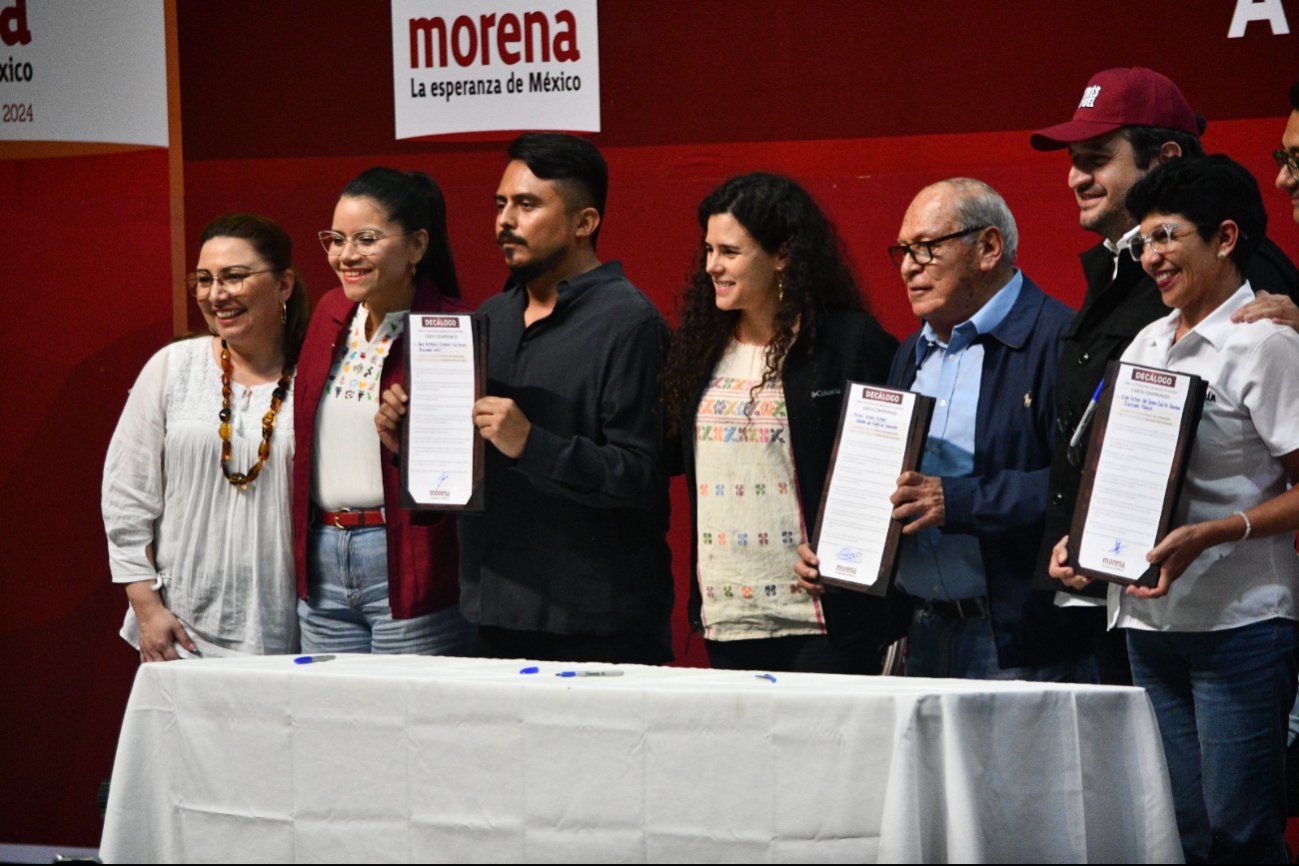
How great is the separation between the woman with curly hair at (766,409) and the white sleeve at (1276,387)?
0.89 meters

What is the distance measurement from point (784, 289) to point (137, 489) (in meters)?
1.80

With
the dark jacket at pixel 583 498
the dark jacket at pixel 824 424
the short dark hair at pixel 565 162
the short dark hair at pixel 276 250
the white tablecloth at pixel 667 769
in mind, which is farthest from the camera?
the short dark hair at pixel 276 250

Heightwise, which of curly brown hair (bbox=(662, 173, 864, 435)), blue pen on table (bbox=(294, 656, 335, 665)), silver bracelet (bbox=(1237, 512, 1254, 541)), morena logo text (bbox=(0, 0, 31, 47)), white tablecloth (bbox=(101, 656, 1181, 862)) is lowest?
white tablecloth (bbox=(101, 656, 1181, 862))

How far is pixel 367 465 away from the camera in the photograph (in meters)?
3.89

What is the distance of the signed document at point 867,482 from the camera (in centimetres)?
314

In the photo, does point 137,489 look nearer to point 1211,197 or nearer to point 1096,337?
point 1096,337

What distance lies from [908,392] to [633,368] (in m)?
0.78

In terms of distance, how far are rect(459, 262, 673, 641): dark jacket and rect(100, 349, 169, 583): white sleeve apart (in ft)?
3.11

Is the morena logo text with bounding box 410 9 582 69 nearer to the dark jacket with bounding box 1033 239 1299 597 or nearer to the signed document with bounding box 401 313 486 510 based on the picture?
the signed document with bounding box 401 313 486 510

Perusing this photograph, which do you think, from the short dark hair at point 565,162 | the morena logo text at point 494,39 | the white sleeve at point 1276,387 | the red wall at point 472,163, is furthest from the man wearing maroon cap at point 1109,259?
the morena logo text at point 494,39

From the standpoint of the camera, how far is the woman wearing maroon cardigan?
12.6ft

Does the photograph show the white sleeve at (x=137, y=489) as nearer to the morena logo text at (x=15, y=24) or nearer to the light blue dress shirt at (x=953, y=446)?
the morena logo text at (x=15, y=24)

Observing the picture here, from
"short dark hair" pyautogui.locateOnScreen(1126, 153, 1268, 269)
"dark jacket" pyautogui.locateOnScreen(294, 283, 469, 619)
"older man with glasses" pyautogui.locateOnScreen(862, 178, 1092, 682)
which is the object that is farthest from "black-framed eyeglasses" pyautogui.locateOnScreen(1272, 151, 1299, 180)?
"dark jacket" pyautogui.locateOnScreen(294, 283, 469, 619)

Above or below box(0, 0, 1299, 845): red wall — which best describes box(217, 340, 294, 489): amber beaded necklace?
below
